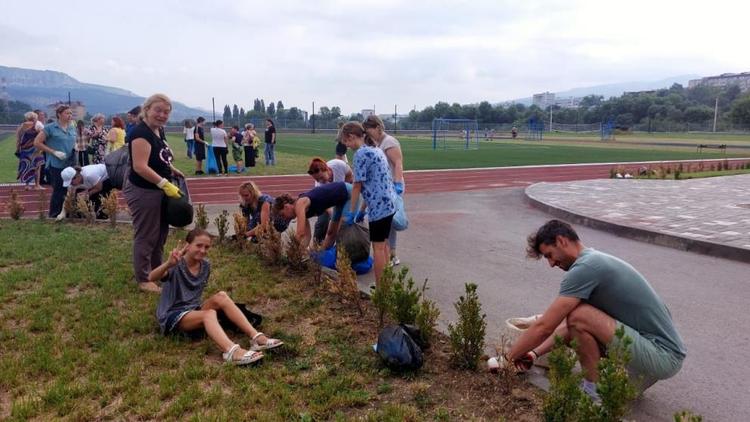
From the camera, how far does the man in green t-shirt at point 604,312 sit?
9.93 feet

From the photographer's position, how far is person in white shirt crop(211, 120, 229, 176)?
15.3m

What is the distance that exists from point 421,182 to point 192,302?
37.8 feet

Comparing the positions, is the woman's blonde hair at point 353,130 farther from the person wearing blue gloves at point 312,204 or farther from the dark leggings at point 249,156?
the dark leggings at point 249,156

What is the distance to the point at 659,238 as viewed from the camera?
301 inches

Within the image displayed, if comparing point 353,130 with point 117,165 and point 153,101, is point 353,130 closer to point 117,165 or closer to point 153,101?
point 153,101

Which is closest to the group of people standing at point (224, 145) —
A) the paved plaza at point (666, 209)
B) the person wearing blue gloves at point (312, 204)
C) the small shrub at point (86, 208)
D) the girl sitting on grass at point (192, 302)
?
the small shrub at point (86, 208)

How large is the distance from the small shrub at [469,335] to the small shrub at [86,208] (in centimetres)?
652

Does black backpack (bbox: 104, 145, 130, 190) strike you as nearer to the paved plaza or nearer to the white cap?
the white cap

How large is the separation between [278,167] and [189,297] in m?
14.8

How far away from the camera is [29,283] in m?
5.32

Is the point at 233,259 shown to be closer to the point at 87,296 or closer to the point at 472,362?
the point at 87,296

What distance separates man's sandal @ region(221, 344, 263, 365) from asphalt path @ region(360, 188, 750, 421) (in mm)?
1736

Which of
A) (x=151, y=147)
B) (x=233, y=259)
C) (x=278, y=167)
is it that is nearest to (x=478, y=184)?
(x=278, y=167)

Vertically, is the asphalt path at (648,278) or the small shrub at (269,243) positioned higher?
the small shrub at (269,243)
